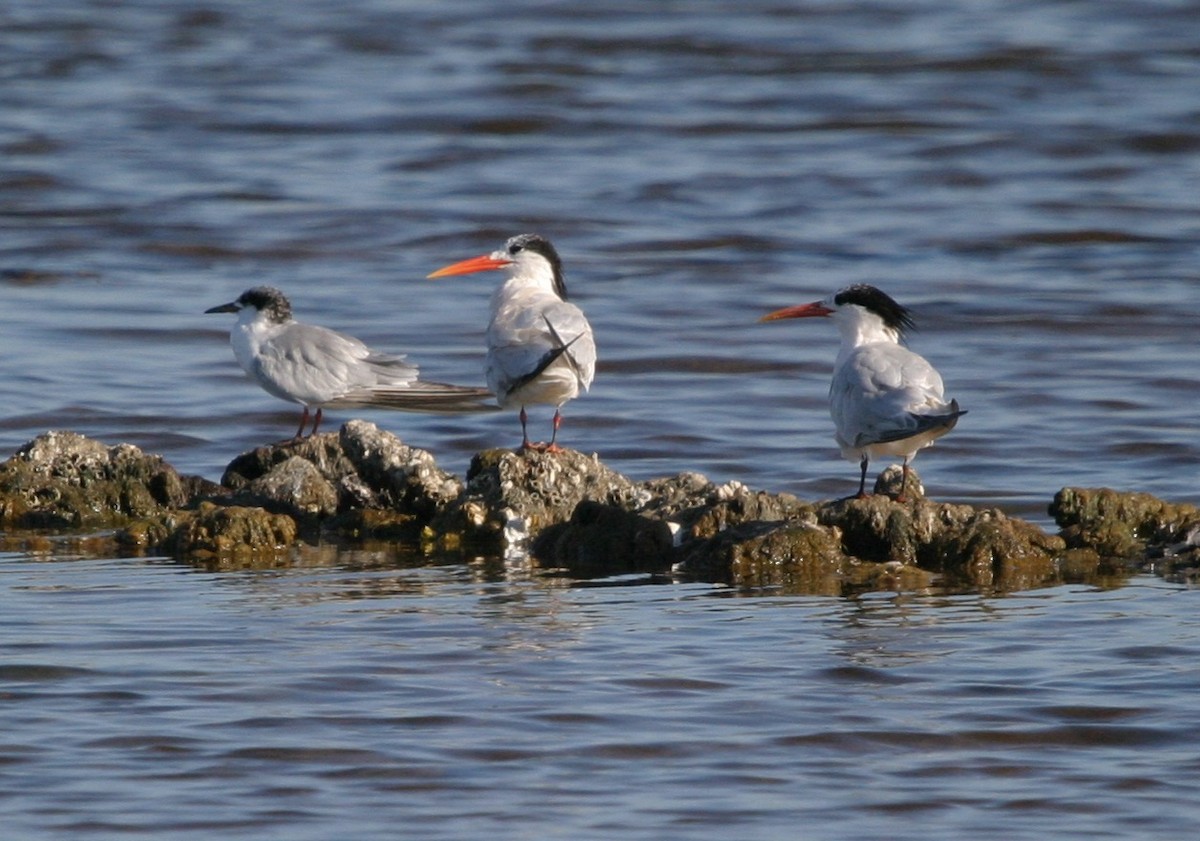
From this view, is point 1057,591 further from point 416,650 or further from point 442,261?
point 442,261

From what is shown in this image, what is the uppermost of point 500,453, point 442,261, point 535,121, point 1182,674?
point 535,121

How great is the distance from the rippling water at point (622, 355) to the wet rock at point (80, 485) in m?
0.72

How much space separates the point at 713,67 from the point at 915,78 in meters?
2.35

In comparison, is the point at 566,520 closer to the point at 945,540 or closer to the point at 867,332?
the point at 945,540

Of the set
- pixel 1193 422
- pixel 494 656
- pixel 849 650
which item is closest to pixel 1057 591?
pixel 849 650

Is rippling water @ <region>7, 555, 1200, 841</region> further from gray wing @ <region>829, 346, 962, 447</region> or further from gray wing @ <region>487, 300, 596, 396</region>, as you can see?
gray wing @ <region>487, 300, 596, 396</region>

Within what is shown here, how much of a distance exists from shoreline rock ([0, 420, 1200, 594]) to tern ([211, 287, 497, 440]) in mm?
638

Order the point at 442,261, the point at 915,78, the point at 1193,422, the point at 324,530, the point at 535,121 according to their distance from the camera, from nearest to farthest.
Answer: the point at 324,530 → the point at 1193,422 → the point at 442,261 → the point at 535,121 → the point at 915,78

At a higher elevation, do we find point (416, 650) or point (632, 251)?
point (632, 251)

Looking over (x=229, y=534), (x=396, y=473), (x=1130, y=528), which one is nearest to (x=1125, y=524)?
(x=1130, y=528)

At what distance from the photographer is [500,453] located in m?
6.92

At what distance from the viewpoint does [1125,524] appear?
262 inches

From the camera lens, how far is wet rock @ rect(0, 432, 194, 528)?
7.14 m

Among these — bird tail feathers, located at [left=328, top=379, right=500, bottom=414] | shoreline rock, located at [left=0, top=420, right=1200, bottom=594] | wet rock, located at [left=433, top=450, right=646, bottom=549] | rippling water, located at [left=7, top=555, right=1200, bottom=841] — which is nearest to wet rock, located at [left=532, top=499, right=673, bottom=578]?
shoreline rock, located at [left=0, top=420, right=1200, bottom=594]
